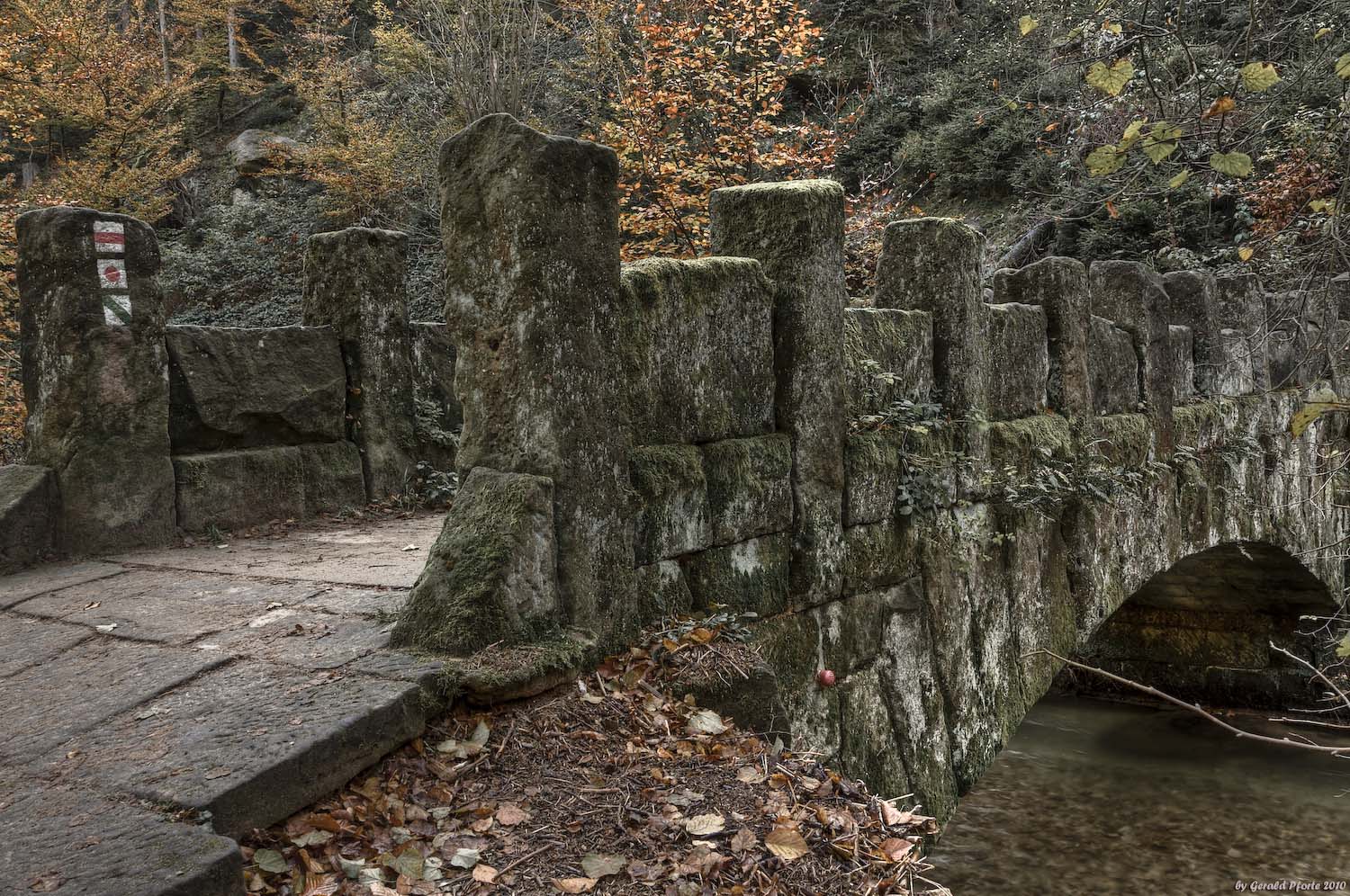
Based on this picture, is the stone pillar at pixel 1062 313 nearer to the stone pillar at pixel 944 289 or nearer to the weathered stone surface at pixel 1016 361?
the weathered stone surface at pixel 1016 361

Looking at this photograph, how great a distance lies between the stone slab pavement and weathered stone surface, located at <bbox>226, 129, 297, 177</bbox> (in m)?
17.3

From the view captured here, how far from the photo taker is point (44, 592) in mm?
3746

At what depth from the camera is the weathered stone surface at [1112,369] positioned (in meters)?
5.72

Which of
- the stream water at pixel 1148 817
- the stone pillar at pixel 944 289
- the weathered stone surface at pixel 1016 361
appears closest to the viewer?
the stone pillar at pixel 944 289

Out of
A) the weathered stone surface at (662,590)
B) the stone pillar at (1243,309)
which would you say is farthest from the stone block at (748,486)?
the stone pillar at (1243,309)

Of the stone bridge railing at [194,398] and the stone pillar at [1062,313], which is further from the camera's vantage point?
the stone pillar at [1062,313]

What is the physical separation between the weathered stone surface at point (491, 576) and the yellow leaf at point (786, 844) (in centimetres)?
81

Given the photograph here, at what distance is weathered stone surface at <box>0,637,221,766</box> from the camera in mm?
2268

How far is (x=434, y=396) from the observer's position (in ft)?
19.6

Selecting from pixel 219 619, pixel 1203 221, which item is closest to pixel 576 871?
pixel 219 619

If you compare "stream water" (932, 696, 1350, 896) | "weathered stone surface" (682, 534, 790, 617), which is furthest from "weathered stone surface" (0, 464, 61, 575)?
"stream water" (932, 696, 1350, 896)

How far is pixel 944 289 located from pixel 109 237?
3840 millimetres

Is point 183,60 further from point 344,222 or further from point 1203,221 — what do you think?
point 1203,221

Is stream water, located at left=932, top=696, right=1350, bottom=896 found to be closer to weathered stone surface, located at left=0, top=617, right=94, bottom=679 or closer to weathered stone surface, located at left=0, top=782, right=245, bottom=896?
weathered stone surface, located at left=0, top=617, right=94, bottom=679
